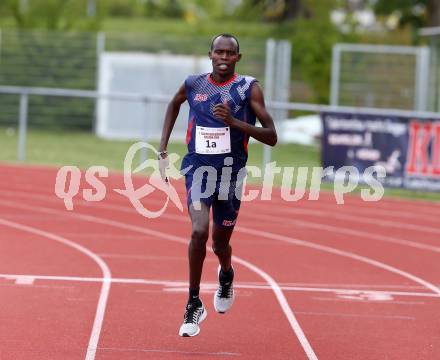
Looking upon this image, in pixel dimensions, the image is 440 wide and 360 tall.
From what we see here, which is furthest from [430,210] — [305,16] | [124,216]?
[305,16]

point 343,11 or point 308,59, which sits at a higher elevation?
point 343,11

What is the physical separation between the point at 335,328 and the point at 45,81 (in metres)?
24.8

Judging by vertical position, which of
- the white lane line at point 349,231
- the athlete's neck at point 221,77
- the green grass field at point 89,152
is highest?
the athlete's neck at point 221,77

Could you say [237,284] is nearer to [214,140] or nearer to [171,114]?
[171,114]

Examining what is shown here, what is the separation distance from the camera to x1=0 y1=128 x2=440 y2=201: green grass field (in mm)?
21922

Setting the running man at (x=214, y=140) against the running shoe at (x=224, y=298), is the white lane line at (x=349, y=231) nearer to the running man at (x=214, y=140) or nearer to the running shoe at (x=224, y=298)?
the running shoe at (x=224, y=298)

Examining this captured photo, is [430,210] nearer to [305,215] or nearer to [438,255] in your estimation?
[305,215]

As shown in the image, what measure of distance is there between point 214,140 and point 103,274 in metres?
2.92

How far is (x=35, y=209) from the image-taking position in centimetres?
1503

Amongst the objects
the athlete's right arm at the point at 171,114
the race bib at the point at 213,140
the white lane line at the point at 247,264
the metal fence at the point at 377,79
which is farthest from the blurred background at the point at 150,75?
the race bib at the point at 213,140

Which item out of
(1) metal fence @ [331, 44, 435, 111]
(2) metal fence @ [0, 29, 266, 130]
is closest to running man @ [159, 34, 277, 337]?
(1) metal fence @ [331, 44, 435, 111]

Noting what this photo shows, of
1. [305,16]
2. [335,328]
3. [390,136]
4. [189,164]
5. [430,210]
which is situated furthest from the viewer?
[305,16]

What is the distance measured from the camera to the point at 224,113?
23.7ft

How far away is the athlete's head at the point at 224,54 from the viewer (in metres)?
7.40
